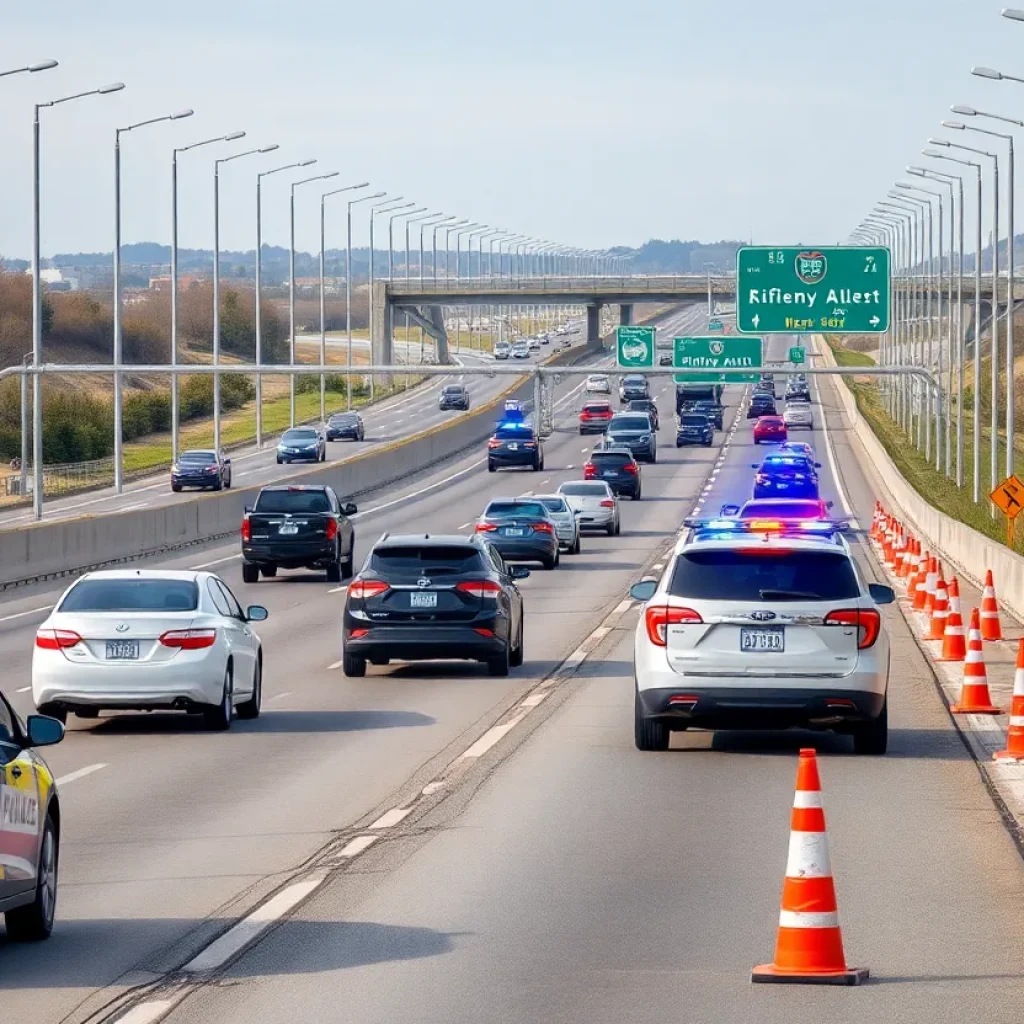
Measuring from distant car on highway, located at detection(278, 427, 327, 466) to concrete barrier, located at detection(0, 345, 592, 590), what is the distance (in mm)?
9589

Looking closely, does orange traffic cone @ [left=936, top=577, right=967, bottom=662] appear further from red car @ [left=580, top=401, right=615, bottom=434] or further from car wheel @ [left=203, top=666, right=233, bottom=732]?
red car @ [left=580, top=401, right=615, bottom=434]

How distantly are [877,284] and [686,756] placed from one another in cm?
3878

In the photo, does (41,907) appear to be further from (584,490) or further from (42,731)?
(584,490)

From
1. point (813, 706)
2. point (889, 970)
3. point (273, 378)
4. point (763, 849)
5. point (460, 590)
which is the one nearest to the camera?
point (889, 970)

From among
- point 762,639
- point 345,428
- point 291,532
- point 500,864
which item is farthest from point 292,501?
point 345,428

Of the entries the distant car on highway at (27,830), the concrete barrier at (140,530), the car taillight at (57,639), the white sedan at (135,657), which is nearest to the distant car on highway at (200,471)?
the concrete barrier at (140,530)

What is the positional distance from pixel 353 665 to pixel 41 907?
14.6 metres

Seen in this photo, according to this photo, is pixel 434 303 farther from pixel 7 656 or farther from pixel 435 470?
pixel 7 656

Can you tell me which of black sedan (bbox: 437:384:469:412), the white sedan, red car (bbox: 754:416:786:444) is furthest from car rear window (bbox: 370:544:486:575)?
black sedan (bbox: 437:384:469:412)

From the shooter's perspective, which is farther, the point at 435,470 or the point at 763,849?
the point at 435,470

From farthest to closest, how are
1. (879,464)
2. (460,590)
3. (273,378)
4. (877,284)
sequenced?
(273,378), (879,464), (877,284), (460,590)

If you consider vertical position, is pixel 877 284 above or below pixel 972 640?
above

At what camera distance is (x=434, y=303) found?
5408 inches

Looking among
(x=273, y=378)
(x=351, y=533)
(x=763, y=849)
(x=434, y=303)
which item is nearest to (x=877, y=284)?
(x=351, y=533)
